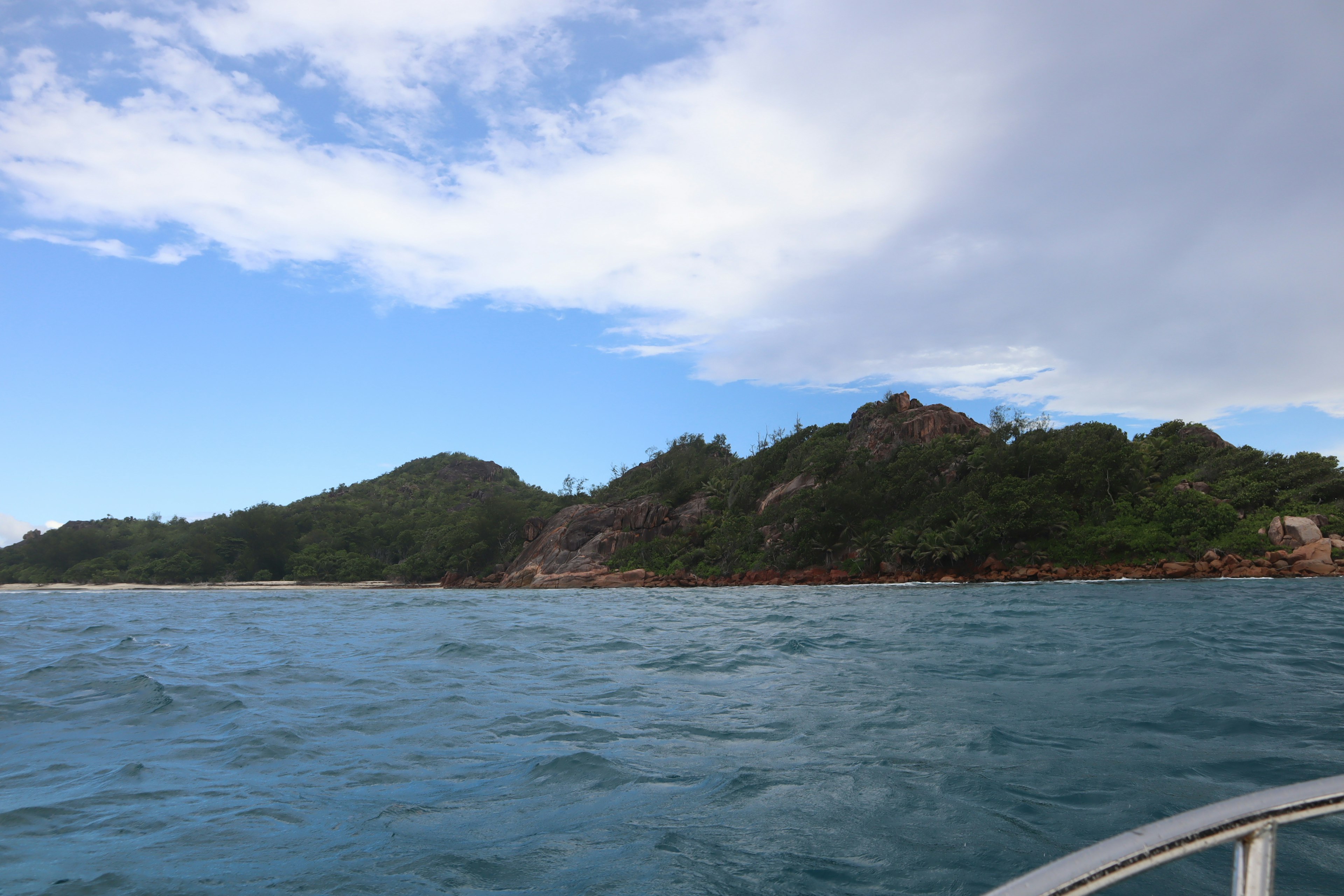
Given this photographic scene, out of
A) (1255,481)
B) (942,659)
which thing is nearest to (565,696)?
(942,659)

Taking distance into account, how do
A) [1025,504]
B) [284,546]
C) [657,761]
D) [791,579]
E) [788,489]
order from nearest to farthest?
[657,761] < [1025,504] < [791,579] < [788,489] < [284,546]

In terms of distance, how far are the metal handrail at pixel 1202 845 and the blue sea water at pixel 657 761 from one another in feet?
8.89

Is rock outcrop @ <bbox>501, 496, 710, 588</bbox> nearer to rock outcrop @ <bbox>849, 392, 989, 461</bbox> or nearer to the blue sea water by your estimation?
rock outcrop @ <bbox>849, 392, 989, 461</bbox>

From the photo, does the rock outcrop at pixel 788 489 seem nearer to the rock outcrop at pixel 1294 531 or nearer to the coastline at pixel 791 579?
the coastline at pixel 791 579

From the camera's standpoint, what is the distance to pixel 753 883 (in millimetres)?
3951

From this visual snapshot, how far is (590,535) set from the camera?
6444 centimetres

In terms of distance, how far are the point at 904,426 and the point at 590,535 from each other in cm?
2729

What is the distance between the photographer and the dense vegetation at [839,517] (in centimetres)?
3884

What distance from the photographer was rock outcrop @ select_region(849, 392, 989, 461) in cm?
5625

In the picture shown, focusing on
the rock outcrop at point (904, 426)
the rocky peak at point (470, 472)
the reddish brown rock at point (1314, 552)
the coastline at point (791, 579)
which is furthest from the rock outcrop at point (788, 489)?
the rocky peak at point (470, 472)

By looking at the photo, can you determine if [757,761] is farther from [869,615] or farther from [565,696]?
[869,615]

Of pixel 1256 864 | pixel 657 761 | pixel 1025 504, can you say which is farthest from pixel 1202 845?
pixel 1025 504

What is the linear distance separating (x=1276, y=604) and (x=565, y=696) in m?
18.1

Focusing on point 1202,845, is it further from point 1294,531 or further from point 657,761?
point 1294,531
